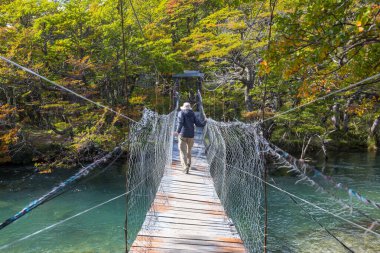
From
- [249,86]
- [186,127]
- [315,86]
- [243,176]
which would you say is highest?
[249,86]

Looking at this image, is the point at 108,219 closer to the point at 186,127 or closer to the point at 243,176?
the point at 186,127

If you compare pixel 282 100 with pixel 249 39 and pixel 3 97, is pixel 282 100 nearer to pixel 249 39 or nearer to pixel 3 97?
pixel 249 39

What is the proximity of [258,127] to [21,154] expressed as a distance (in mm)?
8220

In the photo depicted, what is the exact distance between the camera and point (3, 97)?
912cm

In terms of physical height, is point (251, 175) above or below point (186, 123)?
below

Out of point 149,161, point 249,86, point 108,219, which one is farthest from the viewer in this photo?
point 249,86

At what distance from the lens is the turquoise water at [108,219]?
4660 mm

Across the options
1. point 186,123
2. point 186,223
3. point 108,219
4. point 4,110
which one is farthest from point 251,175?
point 4,110

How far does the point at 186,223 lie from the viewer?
102 inches

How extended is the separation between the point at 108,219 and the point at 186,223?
354 cm

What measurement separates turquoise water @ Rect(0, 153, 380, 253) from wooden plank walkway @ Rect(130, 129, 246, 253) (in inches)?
57.8

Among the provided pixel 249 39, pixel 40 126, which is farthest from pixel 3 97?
pixel 249 39

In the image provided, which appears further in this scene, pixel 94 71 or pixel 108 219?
pixel 94 71

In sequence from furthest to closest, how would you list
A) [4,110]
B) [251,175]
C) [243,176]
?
[4,110], [243,176], [251,175]
